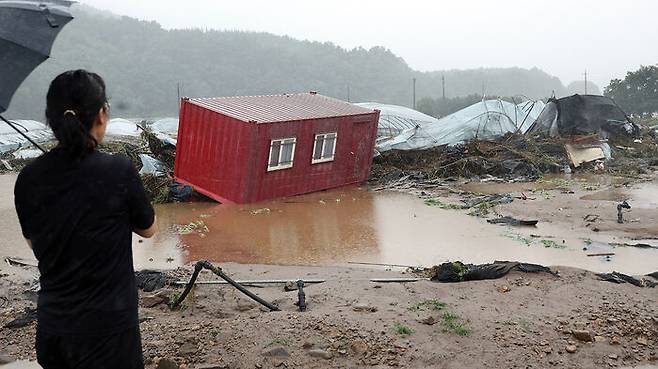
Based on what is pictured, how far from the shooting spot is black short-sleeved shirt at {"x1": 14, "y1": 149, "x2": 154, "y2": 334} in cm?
213

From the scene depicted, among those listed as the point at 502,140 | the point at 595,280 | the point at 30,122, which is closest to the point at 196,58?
the point at 30,122

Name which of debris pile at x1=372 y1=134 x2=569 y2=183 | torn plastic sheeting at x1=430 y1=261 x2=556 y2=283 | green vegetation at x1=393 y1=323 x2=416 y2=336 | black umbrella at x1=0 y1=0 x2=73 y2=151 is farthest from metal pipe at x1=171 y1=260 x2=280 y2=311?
debris pile at x1=372 y1=134 x2=569 y2=183

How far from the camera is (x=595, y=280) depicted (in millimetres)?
5766

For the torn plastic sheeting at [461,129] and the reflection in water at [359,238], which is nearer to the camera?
the reflection in water at [359,238]

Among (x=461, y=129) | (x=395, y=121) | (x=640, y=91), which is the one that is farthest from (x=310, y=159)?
(x=640, y=91)

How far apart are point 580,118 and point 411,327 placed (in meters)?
20.1

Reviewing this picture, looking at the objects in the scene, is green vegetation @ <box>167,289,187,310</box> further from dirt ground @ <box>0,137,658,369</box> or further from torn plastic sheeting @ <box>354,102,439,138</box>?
torn plastic sheeting @ <box>354,102,439,138</box>

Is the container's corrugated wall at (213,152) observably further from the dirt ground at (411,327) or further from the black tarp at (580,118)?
the black tarp at (580,118)

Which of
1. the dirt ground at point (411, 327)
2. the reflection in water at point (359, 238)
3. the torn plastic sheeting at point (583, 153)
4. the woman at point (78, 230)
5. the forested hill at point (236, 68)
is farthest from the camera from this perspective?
the forested hill at point (236, 68)

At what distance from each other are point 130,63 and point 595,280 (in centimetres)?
5811

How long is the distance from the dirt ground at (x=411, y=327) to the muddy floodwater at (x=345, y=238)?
2595 mm

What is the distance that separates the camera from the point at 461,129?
→ 2116 centimetres

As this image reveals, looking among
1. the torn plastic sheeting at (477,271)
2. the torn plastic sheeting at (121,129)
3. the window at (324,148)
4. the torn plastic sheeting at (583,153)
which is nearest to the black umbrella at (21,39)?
the torn plastic sheeting at (477,271)

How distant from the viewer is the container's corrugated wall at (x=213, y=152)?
44.0 ft
